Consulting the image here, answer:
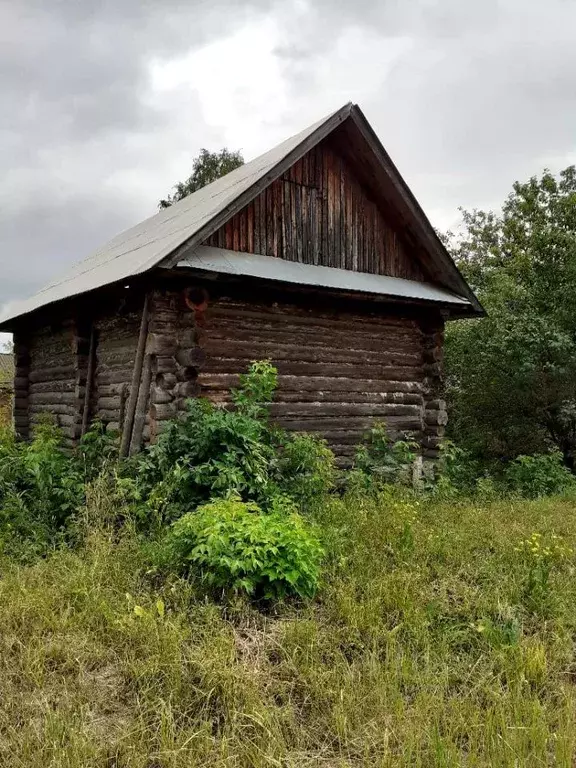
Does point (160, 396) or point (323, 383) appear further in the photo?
point (323, 383)

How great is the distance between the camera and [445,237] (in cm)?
2420

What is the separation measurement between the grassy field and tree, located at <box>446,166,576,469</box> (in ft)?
24.6

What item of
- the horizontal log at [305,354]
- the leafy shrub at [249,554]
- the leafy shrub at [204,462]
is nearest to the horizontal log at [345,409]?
the horizontal log at [305,354]

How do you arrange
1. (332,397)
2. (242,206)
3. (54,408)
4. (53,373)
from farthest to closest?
(53,373)
(54,408)
(332,397)
(242,206)

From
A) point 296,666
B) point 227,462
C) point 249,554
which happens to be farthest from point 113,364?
point 296,666

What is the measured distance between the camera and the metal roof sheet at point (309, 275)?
24.6ft

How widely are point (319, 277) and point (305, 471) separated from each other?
2.74m

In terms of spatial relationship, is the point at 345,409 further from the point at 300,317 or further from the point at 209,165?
the point at 209,165

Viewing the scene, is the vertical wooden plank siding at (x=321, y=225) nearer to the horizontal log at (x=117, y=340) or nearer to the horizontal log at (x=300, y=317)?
the horizontal log at (x=300, y=317)

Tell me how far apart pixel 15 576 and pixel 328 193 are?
6.85 metres

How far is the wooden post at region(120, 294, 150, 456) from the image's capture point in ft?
25.7

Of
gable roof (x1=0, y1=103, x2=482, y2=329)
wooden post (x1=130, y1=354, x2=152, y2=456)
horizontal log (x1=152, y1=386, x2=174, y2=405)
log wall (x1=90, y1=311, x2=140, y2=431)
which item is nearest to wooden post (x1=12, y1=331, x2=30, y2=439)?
gable roof (x1=0, y1=103, x2=482, y2=329)

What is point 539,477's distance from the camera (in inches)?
419

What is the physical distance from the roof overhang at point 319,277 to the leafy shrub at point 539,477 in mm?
3060
